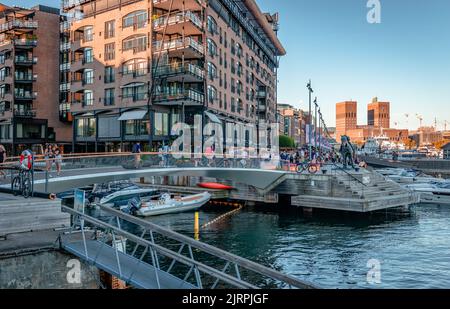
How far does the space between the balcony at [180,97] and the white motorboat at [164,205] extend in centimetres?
1235

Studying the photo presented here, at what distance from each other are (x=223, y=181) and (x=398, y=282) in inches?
954

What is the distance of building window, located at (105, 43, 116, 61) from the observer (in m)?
47.4

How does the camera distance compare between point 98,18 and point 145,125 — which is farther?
point 98,18

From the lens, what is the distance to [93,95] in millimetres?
49844

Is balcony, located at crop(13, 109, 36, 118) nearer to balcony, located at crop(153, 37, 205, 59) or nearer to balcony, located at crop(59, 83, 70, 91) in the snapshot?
balcony, located at crop(59, 83, 70, 91)

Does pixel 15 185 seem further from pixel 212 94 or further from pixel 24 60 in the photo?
pixel 24 60

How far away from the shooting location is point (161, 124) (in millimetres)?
43938

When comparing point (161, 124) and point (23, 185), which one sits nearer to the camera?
point (23, 185)

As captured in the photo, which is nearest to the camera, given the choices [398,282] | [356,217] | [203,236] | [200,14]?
[398,282]

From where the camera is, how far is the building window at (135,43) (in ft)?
145

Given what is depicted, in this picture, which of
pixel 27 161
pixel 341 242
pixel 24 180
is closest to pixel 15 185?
pixel 27 161

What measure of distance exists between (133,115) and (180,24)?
38.1 feet
